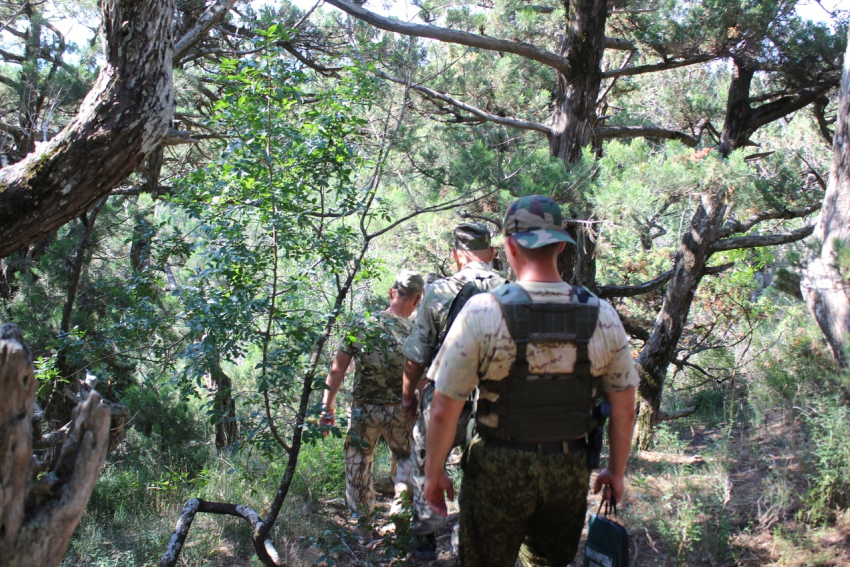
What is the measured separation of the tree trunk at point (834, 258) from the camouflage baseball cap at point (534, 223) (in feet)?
5.04

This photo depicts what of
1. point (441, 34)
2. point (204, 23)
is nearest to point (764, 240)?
point (441, 34)

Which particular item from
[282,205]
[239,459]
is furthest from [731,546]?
[239,459]

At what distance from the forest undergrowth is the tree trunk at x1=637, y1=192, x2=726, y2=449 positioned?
419mm

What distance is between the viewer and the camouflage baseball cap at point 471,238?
160 inches

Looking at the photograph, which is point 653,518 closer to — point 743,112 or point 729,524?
point 729,524

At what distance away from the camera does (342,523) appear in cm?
491

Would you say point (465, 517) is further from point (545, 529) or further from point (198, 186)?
point (198, 186)

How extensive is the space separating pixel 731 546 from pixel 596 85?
13.8 feet

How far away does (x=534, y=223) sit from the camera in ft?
8.08

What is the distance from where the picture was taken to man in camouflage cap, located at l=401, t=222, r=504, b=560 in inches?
150

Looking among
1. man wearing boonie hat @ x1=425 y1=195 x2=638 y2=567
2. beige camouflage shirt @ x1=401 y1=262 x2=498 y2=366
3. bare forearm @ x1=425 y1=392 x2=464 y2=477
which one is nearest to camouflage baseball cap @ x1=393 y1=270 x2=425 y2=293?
beige camouflage shirt @ x1=401 y1=262 x2=498 y2=366

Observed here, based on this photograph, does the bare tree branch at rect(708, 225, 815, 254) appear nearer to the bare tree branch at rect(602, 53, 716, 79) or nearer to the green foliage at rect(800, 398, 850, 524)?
the bare tree branch at rect(602, 53, 716, 79)

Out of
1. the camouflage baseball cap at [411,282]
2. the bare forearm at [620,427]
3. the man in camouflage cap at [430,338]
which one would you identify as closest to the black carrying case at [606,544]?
the bare forearm at [620,427]

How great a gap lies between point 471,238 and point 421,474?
1.59 m
